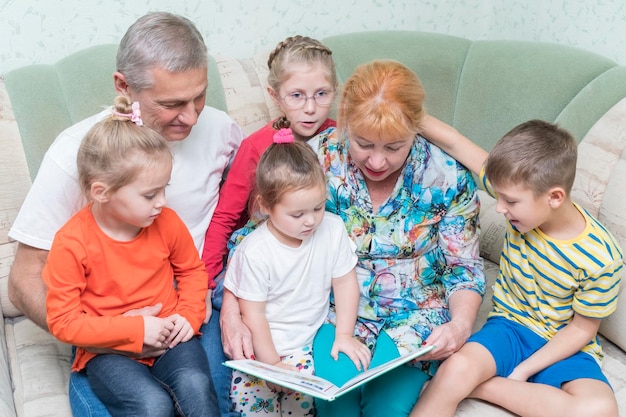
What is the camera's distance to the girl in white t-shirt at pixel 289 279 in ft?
5.43

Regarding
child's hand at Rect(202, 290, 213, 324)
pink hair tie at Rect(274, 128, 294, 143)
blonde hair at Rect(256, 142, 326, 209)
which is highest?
pink hair tie at Rect(274, 128, 294, 143)

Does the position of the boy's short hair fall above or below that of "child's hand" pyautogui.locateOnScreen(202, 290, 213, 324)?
above

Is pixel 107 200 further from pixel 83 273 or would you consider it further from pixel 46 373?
pixel 46 373

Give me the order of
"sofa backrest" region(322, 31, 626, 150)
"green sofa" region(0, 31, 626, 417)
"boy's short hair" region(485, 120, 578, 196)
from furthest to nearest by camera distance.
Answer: "sofa backrest" region(322, 31, 626, 150) < "green sofa" region(0, 31, 626, 417) < "boy's short hair" region(485, 120, 578, 196)

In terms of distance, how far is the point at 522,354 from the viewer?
1.79m

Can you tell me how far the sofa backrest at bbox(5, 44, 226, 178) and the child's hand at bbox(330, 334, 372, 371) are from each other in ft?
3.04

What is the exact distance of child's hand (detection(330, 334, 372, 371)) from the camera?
66.9 inches

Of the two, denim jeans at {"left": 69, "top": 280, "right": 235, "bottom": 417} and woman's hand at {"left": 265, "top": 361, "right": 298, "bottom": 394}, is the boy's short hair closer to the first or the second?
woman's hand at {"left": 265, "top": 361, "right": 298, "bottom": 394}

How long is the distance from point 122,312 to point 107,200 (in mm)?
275

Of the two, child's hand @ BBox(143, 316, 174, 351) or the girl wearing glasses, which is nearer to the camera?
child's hand @ BBox(143, 316, 174, 351)

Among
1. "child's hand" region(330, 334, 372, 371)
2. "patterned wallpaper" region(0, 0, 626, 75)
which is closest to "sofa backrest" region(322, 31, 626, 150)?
"patterned wallpaper" region(0, 0, 626, 75)

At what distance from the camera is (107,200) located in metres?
1.54

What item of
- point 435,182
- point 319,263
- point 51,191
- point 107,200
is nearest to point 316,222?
point 319,263

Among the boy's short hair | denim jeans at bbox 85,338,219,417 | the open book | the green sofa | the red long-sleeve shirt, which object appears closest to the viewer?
the open book
